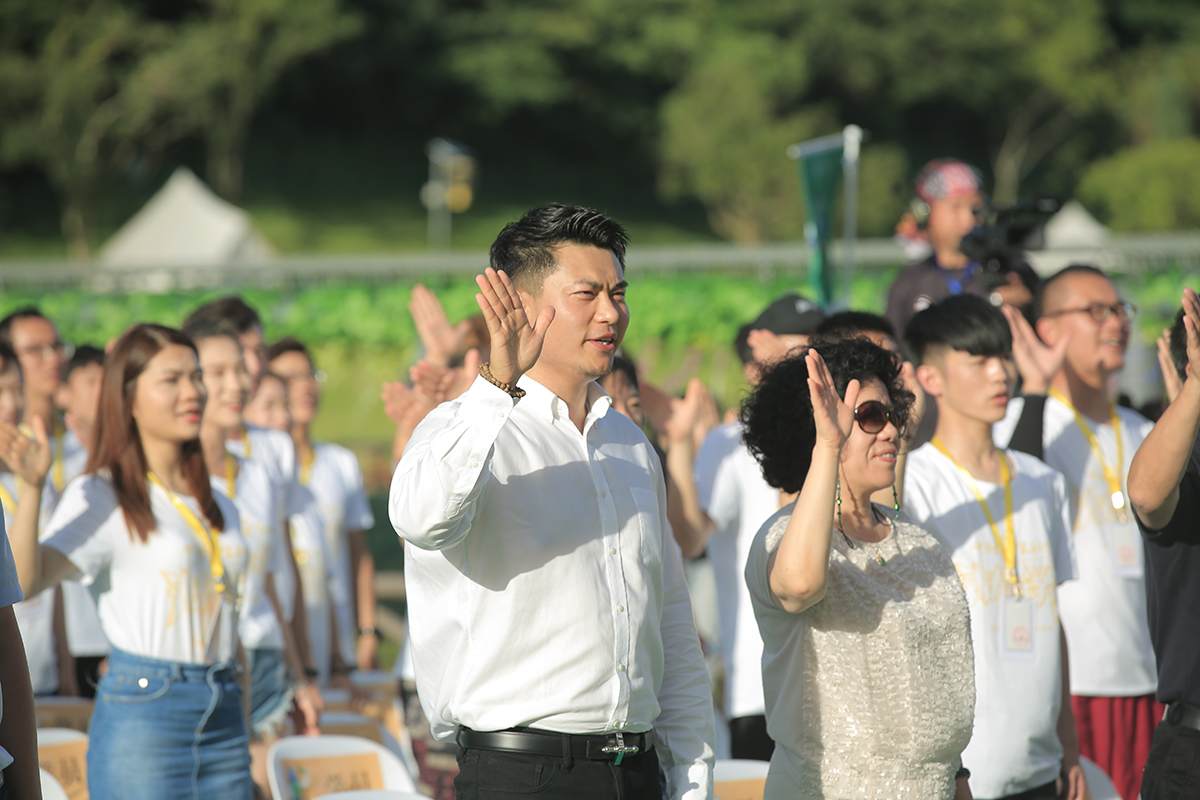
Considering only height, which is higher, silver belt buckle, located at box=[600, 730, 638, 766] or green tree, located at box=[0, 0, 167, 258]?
green tree, located at box=[0, 0, 167, 258]

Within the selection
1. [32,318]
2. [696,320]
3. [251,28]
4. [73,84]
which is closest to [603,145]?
[251,28]

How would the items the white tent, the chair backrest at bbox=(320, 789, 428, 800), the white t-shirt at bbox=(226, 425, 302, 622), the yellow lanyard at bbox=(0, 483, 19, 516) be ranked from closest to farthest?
the chair backrest at bbox=(320, 789, 428, 800) → the yellow lanyard at bbox=(0, 483, 19, 516) → the white t-shirt at bbox=(226, 425, 302, 622) → the white tent

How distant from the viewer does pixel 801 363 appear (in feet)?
8.04

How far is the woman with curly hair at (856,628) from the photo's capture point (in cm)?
208

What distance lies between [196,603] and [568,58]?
1567 inches

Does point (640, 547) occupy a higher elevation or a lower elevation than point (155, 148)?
lower

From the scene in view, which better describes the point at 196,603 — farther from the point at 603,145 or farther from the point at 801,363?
the point at 603,145

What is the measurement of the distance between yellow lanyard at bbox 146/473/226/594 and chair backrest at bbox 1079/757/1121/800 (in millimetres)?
2270

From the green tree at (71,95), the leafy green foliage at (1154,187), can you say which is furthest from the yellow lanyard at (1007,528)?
the green tree at (71,95)

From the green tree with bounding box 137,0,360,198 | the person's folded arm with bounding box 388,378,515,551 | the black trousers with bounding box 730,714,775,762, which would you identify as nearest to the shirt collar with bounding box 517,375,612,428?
the person's folded arm with bounding box 388,378,515,551

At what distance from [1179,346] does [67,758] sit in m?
3.01

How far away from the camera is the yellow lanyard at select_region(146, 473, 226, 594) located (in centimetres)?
309

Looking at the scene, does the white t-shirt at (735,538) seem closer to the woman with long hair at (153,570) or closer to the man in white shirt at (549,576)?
the man in white shirt at (549,576)

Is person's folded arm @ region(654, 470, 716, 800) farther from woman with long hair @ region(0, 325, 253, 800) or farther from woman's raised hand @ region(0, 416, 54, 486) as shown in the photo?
woman's raised hand @ region(0, 416, 54, 486)
